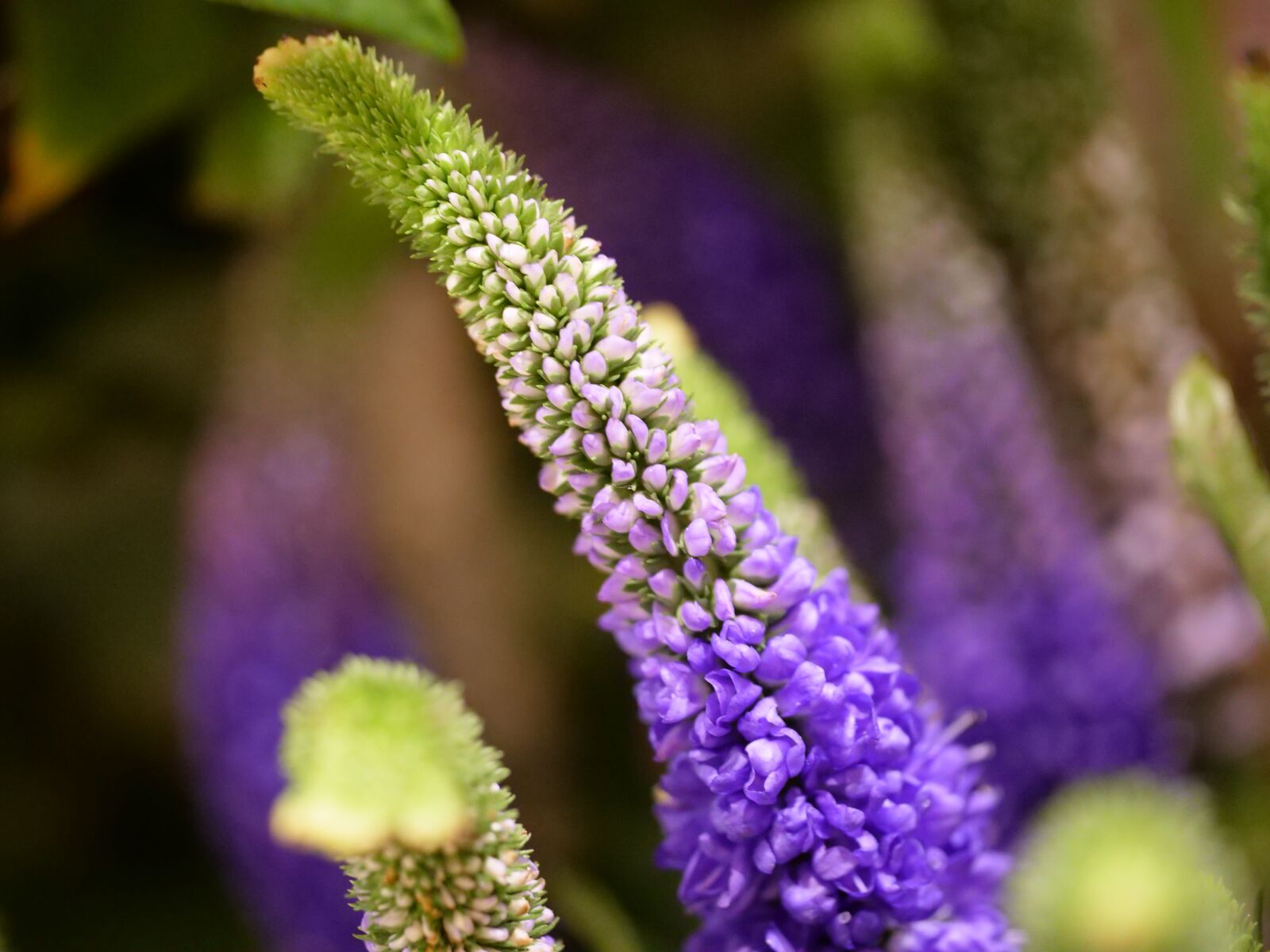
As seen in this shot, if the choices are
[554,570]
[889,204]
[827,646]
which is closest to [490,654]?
[554,570]

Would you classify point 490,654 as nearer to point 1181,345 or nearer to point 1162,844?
point 1181,345

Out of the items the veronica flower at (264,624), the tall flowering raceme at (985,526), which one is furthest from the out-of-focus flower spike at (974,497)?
the veronica flower at (264,624)

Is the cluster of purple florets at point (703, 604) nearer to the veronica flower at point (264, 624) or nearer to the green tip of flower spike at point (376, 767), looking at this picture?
the green tip of flower spike at point (376, 767)

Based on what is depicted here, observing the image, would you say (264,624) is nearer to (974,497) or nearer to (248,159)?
(248,159)

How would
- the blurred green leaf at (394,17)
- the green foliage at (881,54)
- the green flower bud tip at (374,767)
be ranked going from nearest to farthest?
the green flower bud tip at (374,767) < the blurred green leaf at (394,17) < the green foliage at (881,54)

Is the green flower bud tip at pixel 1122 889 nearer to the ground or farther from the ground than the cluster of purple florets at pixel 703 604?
nearer to the ground

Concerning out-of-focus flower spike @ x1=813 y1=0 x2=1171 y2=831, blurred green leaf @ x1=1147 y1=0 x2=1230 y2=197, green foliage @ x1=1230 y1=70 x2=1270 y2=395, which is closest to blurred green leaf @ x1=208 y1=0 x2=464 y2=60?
green foliage @ x1=1230 y1=70 x2=1270 y2=395

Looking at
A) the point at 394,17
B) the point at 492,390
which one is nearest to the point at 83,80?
the point at 394,17
